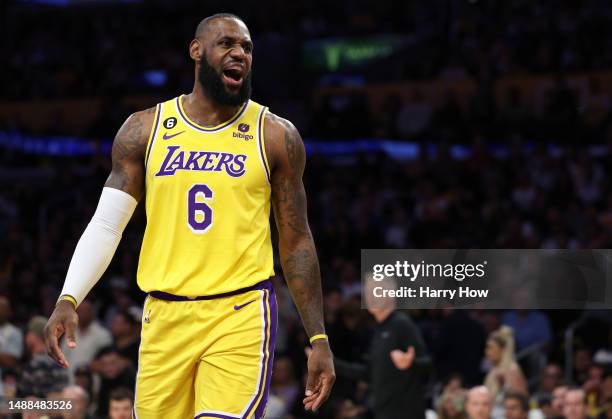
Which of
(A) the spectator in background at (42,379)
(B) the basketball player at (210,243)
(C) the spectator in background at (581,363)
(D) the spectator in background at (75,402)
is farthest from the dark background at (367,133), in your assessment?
(B) the basketball player at (210,243)

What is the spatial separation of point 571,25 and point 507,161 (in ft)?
11.6

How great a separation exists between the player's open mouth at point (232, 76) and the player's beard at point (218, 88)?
0.06 feet

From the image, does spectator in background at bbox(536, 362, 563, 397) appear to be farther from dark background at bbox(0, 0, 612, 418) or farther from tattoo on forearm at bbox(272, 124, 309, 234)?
tattoo on forearm at bbox(272, 124, 309, 234)

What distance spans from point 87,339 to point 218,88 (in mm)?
6258

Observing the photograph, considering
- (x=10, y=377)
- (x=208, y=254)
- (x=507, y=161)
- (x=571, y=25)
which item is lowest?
(x=208, y=254)

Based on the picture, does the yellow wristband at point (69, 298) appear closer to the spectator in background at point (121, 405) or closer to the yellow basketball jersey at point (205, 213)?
the yellow basketball jersey at point (205, 213)

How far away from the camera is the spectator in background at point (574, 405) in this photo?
8.56m

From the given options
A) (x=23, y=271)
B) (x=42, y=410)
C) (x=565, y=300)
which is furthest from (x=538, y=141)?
(x=42, y=410)

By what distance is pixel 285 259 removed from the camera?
182 inches

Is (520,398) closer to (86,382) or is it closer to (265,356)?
(86,382)

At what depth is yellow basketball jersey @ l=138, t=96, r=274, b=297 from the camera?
4387mm

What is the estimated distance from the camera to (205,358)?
431 cm

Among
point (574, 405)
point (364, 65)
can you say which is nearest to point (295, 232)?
point (574, 405)

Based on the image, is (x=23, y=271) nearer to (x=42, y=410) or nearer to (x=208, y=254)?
(x=42, y=410)
